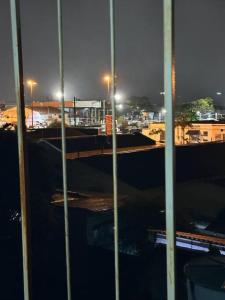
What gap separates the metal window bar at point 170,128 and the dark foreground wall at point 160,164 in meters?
8.77

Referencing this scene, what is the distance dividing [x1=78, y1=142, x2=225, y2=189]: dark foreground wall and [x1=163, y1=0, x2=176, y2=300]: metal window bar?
877cm

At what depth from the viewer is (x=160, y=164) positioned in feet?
38.8

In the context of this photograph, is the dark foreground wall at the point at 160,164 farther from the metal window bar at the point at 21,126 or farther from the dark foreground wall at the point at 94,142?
the metal window bar at the point at 21,126

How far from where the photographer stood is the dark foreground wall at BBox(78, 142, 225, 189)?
10961mm

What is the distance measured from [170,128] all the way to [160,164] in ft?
34.7

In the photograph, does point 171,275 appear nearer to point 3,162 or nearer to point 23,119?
point 23,119

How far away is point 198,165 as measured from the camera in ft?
43.7

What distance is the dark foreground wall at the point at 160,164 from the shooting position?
36.0 ft

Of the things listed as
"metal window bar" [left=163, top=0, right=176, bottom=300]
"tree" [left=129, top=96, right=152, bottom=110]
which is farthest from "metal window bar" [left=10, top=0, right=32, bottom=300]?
"tree" [left=129, top=96, right=152, bottom=110]

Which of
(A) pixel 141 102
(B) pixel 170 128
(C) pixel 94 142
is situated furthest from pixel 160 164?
(A) pixel 141 102

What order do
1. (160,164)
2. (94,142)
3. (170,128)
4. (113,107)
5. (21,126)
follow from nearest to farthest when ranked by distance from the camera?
1. (170,128)
2. (113,107)
3. (21,126)
4. (160,164)
5. (94,142)

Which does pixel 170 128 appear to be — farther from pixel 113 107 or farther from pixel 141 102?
pixel 141 102

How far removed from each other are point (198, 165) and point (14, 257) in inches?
409

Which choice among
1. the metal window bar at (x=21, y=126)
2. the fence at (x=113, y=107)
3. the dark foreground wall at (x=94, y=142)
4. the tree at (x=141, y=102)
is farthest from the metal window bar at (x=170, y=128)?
the tree at (x=141, y=102)
